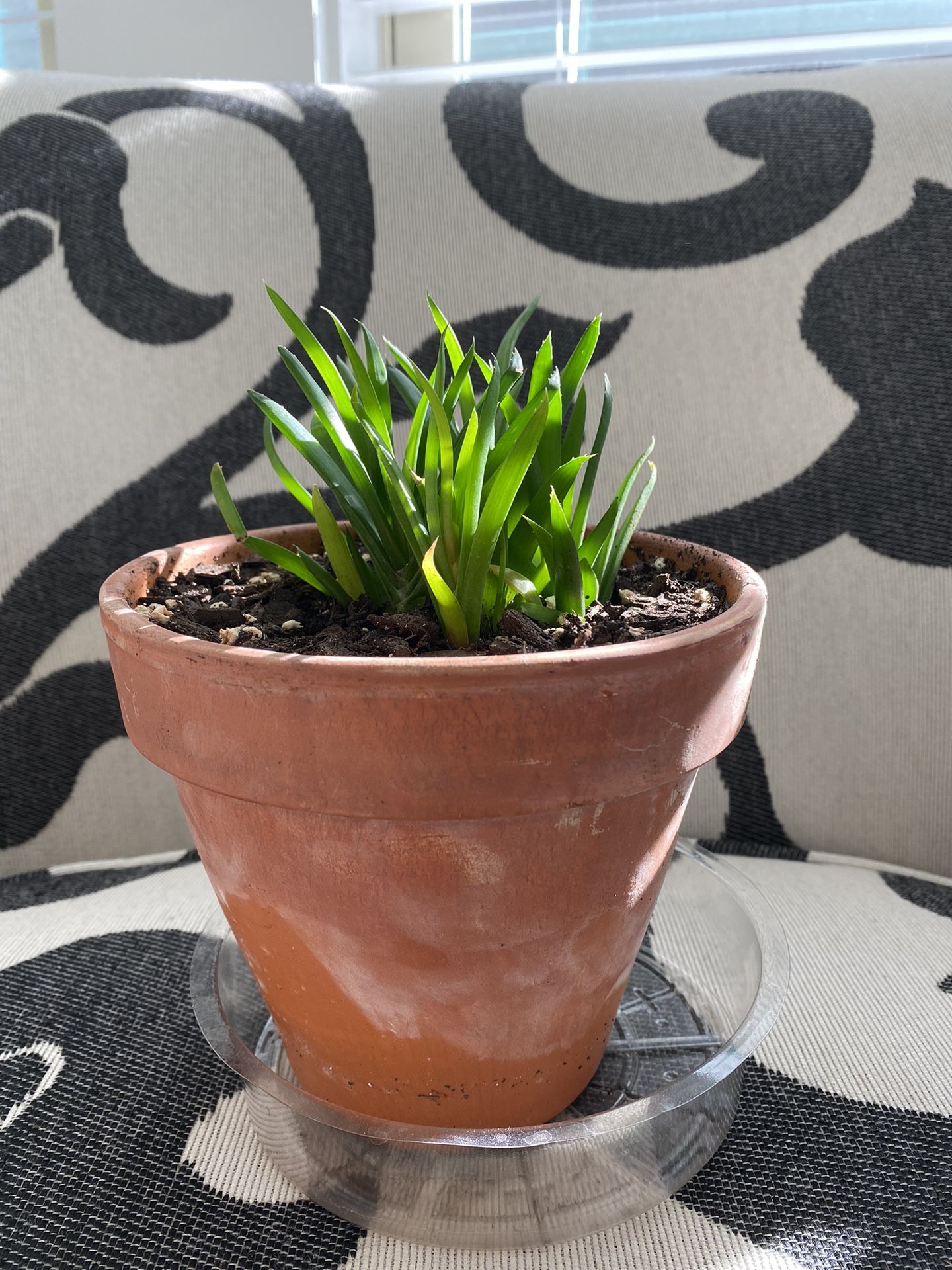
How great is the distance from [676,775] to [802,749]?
0.42 m

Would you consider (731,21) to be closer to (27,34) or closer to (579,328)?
(579,328)

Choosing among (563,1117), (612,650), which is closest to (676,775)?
(612,650)

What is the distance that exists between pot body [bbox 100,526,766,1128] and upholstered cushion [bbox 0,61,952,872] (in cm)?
33

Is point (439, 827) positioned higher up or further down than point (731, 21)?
further down

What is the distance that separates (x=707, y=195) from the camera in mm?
776

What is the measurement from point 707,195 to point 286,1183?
2.36 ft

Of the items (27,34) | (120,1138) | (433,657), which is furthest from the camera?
(27,34)

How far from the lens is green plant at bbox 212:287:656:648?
414 millimetres

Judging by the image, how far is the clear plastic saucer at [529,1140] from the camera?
42 cm

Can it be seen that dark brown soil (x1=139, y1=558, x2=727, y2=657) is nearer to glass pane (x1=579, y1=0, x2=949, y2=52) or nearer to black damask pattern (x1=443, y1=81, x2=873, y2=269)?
black damask pattern (x1=443, y1=81, x2=873, y2=269)

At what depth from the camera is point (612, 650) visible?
37 centimetres

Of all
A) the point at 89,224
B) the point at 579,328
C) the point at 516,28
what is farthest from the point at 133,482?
the point at 516,28

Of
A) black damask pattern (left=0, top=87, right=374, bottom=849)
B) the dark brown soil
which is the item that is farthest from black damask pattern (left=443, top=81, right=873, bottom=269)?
the dark brown soil

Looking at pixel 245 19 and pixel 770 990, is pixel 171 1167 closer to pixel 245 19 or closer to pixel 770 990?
pixel 770 990
